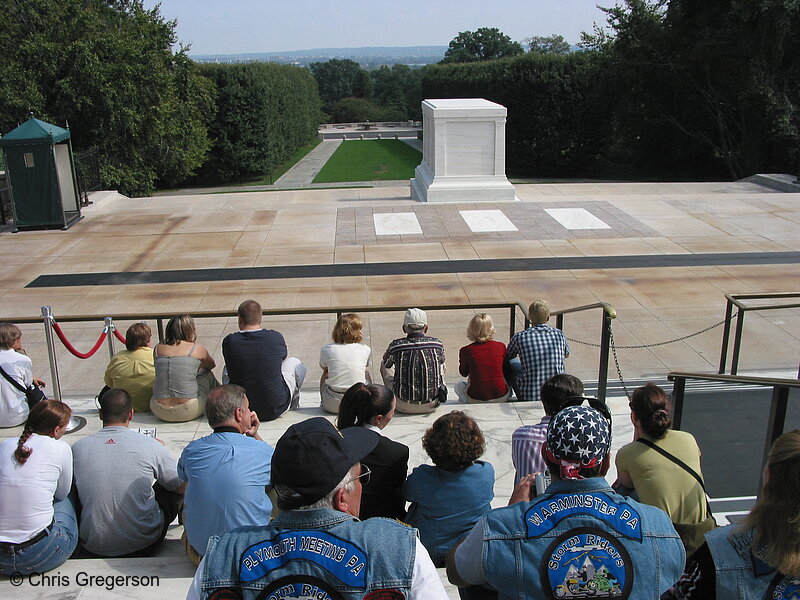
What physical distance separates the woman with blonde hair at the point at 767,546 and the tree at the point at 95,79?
2375 centimetres

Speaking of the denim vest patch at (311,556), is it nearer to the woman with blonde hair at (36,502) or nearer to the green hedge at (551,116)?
the woman with blonde hair at (36,502)

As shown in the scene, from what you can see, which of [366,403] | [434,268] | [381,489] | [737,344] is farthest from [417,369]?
[434,268]

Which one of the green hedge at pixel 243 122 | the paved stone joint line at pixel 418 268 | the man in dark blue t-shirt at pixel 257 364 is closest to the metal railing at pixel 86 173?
the paved stone joint line at pixel 418 268

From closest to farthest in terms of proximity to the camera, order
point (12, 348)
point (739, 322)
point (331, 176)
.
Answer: point (12, 348), point (739, 322), point (331, 176)

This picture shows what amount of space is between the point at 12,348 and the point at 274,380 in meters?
1.94

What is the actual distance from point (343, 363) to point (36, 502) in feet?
9.54

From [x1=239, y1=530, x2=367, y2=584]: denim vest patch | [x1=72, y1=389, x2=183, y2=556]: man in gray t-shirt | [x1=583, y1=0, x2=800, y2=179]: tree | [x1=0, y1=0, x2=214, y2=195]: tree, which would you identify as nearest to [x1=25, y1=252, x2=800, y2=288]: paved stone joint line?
[x1=72, y1=389, x2=183, y2=556]: man in gray t-shirt

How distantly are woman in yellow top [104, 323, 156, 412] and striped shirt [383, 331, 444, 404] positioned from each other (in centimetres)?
190

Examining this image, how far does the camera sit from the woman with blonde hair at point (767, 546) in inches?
84.0

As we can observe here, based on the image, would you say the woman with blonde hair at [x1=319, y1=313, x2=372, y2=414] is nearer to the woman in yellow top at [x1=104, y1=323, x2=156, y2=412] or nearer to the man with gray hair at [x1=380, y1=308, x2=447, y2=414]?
the man with gray hair at [x1=380, y1=308, x2=447, y2=414]

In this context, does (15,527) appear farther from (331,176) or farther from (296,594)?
(331,176)

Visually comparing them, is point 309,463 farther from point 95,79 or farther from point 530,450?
point 95,79

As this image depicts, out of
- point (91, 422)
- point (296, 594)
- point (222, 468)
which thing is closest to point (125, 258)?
point (91, 422)

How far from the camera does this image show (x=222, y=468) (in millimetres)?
3521
